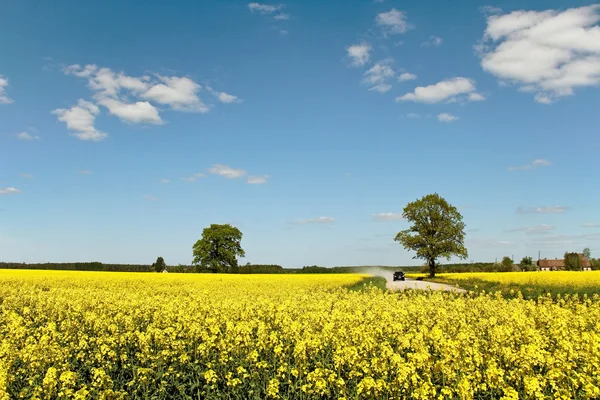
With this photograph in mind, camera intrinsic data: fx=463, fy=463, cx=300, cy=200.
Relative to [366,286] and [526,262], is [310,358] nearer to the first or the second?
[366,286]

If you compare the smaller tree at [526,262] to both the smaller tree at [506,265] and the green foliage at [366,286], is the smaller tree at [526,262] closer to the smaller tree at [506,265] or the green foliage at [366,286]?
the smaller tree at [506,265]

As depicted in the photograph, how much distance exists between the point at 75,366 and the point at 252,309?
13.5ft

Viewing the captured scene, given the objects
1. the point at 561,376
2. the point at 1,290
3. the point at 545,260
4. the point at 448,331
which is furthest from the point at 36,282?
the point at 545,260

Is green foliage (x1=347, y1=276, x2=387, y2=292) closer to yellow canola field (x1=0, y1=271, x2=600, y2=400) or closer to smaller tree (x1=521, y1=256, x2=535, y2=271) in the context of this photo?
yellow canola field (x1=0, y1=271, x2=600, y2=400)

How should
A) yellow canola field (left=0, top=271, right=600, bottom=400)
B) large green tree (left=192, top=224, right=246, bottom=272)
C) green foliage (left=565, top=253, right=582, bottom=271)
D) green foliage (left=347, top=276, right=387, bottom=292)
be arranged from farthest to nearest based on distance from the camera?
green foliage (left=565, top=253, right=582, bottom=271), large green tree (left=192, top=224, right=246, bottom=272), green foliage (left=347, top=276, right=387, bottom=292), yellow canola field (left=0, top=271, right=600, bottom=400)

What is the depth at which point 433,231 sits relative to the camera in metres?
66.8

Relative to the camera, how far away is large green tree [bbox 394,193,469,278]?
6494 centimetres

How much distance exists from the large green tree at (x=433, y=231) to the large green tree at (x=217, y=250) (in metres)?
32.6

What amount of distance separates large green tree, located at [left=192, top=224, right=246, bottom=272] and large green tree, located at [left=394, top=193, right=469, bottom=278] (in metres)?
32.6

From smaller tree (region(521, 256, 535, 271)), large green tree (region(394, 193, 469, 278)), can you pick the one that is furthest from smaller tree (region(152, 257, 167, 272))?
smaller tree (region(521, 256, 535, 271))

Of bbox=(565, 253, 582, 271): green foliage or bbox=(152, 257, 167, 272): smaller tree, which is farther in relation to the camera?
bbox=(565, 253, 582, 271): green foliage

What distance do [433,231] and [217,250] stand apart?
133 ft

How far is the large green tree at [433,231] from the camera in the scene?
6494cm

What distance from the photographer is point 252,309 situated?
11766 mm
